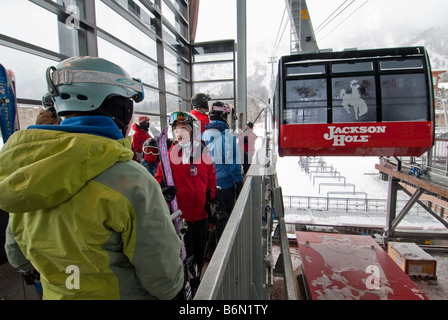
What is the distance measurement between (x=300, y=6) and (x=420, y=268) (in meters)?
9.08

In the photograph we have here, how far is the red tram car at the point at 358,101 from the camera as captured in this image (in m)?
5.26

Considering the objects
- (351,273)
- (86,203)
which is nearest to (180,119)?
(86,203)

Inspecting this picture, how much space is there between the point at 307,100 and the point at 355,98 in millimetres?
1033

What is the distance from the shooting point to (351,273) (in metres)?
3.88

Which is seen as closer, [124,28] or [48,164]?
[48,164]

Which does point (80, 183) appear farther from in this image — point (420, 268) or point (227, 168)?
point (420, 268)

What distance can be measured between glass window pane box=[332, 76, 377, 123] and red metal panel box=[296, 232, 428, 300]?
272 centimetres

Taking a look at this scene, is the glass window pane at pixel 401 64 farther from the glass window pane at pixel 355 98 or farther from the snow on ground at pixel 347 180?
the snow on ground at pixel 347 180

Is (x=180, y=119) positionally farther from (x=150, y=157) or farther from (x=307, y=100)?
(x=307, y=100)

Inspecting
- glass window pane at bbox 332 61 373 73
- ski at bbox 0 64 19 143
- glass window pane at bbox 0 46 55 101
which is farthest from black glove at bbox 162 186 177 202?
glass window pane at bbox 332 61 373 73

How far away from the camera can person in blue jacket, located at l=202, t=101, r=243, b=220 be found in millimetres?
2965

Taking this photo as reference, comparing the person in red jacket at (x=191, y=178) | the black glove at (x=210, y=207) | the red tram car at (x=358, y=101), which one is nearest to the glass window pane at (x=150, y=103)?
the red tram car at (x=358, y=101)

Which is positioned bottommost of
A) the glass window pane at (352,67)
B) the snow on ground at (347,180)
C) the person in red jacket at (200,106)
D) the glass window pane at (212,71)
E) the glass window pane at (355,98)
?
the snow on ground at (347,180)
